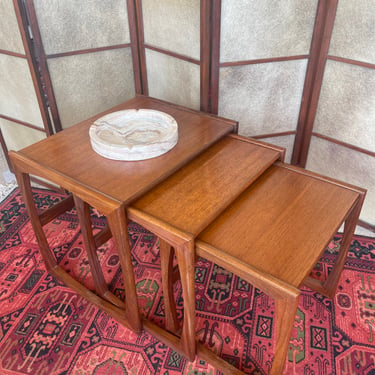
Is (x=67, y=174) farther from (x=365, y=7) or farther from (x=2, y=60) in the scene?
(x=365, y=7)

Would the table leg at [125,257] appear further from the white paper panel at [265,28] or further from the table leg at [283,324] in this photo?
the white paper panel at [265,28]

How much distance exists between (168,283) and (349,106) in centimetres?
122

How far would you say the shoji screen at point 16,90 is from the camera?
1737 mm

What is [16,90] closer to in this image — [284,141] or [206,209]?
[206,209]

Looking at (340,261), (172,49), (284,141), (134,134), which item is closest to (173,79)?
(172,49)

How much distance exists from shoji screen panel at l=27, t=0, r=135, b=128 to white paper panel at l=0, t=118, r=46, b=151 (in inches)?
9.5

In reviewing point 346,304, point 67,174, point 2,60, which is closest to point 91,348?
point 67,174

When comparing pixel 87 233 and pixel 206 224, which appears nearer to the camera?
pixel 206 224

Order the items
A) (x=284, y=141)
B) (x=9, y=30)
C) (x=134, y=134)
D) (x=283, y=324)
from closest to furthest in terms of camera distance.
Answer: (x=283, y=324) → (x=134, y=134) → (x=9, y=30) → (x=284, y=141)

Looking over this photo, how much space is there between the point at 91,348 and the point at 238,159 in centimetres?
93

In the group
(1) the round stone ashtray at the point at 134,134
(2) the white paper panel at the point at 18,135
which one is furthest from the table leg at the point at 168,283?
(2) the white paper panel at the point at 18,135

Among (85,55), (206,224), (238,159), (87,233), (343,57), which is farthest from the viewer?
(85,55)

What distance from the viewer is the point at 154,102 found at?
5.89 feet

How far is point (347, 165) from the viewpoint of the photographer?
6.40 feet
